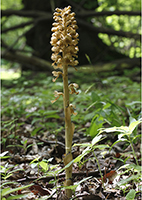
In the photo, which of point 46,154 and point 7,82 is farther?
point 7,82

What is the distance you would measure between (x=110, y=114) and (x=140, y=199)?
0.85 metres

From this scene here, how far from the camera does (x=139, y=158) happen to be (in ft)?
6.14

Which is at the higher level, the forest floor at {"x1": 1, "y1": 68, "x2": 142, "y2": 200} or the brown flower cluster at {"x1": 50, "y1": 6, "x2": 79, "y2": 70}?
the brown flower cluster at {"x1": 50, "y1": 6, "x2": 79, "y2": 70}

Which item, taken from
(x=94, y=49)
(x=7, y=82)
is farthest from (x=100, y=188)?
(x=94, y=49)

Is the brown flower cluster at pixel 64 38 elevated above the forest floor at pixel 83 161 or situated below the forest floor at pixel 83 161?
above

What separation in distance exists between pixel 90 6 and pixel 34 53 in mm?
2572

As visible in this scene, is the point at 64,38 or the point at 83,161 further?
the point at 83,161

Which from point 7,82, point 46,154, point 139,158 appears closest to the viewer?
point 139,158

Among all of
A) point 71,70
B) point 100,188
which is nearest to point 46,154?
point 100,188

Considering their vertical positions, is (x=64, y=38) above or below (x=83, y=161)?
above

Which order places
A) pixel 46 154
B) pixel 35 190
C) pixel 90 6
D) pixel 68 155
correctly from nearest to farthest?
pixel 68 155
pixel 35 190
pixel 46 154
pixel 90 6

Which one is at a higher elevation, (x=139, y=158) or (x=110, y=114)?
(x=110, y=114)

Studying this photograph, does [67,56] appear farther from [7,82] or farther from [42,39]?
[42,39]

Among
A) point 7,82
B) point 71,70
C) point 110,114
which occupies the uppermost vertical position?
point 71,70
